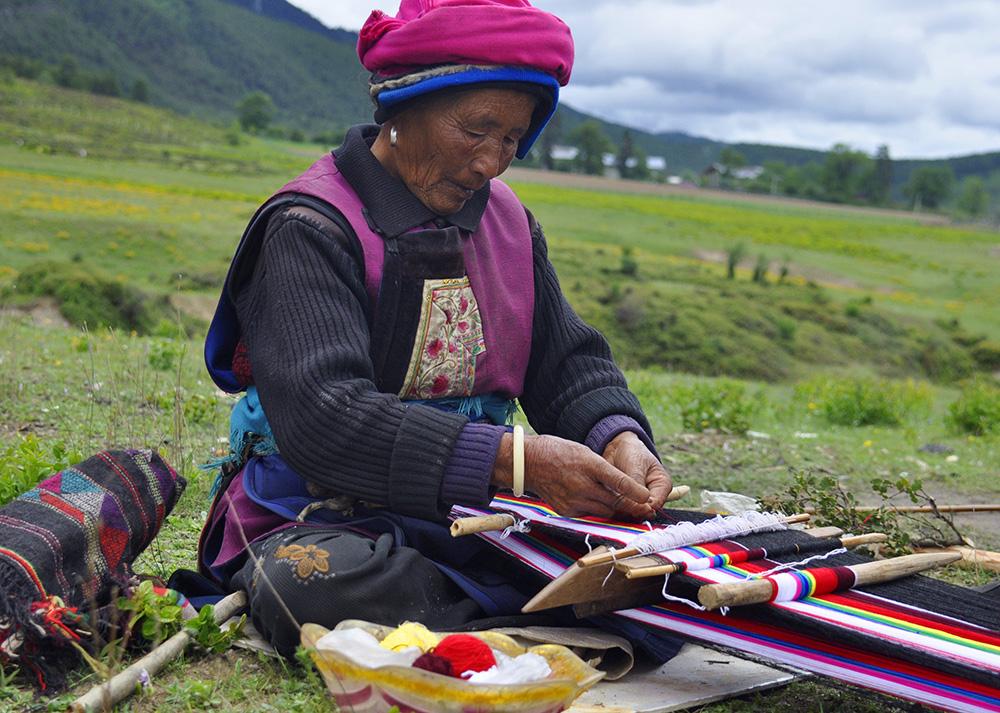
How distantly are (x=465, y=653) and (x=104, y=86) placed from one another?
51.6m

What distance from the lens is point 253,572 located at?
9.67 ft

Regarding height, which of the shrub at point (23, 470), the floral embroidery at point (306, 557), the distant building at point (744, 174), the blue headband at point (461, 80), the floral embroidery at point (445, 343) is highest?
the distant building at point (744, 174)

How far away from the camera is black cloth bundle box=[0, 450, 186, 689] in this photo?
264 centimetres

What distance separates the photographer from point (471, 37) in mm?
3014

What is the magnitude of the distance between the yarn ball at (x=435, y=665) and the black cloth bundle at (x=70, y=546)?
858 millimetres

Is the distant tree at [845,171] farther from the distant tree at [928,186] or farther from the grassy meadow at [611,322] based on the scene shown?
the grassy meadow at [611,322]

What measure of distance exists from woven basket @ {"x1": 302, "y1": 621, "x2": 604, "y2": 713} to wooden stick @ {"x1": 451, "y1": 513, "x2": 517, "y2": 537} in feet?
1.66

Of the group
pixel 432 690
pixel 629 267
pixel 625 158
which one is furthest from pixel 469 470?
pixel 625 158

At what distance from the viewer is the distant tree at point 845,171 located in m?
96.8

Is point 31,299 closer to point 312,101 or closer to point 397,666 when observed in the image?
point 397,666

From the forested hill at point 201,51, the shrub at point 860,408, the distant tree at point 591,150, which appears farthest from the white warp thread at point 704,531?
the distant tree at point 591,150

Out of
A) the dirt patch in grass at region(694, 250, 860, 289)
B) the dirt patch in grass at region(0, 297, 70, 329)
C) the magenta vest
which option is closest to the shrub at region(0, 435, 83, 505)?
the magenta vest

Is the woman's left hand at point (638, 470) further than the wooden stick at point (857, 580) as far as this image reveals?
Yes

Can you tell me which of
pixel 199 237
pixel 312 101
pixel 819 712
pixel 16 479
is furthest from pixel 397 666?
pixel 312 101
